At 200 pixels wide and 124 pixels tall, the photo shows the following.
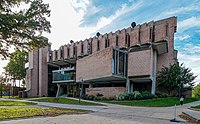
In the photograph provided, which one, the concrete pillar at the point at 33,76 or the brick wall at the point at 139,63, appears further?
the concrete pillar at the point at 33,76

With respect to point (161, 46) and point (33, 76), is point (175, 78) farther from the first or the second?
point (33, 76)

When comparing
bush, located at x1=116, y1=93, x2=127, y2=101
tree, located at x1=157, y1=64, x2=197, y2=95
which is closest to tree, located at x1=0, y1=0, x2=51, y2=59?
bush, located at x1=116, y1=93, x2=127, y2=101

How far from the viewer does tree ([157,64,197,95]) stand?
32312 millimetres

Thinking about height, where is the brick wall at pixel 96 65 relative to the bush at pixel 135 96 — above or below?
above

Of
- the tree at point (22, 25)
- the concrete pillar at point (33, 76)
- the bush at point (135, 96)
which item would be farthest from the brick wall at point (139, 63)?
the concrete pillar at point (33, 76)

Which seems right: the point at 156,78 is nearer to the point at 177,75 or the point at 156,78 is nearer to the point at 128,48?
the point at 177,75

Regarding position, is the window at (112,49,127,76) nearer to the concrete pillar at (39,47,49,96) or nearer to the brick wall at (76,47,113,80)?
the brick wall at (76,47,113,80)

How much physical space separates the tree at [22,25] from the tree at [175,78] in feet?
69.5

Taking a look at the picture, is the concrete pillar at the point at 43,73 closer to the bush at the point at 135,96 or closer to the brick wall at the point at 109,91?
the brick wall at the point at 109,91

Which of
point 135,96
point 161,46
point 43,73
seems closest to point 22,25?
point 135,96

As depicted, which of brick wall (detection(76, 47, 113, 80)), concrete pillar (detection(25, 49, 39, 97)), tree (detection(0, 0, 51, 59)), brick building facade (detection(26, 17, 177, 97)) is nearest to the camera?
tree (detection(0, 0, 51, 59))

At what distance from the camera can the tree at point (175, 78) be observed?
1272 inches

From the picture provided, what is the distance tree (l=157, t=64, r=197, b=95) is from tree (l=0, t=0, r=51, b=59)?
833 inches

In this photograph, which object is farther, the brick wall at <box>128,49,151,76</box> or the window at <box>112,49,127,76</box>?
the window at <box>112,49,127,76</box>
